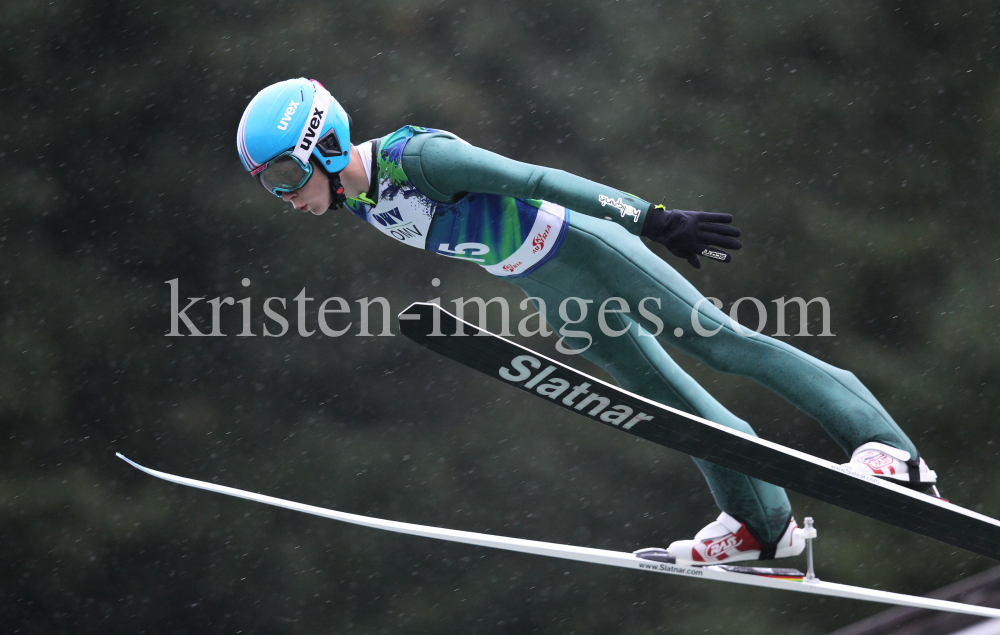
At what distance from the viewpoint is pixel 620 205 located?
1.94 meters

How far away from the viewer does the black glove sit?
6.33 ft

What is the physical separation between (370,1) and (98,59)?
1427 mm

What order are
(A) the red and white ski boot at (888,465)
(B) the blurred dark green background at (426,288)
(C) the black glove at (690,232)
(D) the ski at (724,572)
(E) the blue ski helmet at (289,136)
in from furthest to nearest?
(B) the blurred dark green background at (426,288) < (D) the ski at (724,572) < (A) the red and white ski boot at (888,465) < (E) the blue ski helmet at (289,136) < (C) the black glove at (690,232)

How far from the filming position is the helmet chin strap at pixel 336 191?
214 cm

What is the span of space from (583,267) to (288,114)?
2.33ft

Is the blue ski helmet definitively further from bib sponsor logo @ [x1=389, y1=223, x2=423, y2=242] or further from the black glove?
the black glove

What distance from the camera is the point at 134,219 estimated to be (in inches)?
208

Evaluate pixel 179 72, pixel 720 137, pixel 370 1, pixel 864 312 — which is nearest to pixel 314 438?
pixel 179 72

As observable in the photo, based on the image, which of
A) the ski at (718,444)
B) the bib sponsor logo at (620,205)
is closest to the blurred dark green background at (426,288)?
the ski at (718,444)

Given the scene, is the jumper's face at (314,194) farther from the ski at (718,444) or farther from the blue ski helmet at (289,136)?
the ski at (718,444)

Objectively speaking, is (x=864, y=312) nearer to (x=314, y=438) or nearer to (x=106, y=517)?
(x=314, y=438)

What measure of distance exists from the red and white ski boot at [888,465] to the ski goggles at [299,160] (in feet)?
4.19

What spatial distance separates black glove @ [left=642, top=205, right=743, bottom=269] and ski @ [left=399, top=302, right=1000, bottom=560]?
354 mm

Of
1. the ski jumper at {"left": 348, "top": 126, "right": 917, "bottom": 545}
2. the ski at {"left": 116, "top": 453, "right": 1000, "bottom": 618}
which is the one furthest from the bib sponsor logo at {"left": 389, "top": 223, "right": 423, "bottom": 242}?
the ski at {"left": 116, "top": 453, "right": 1000, "bottom": 618}
